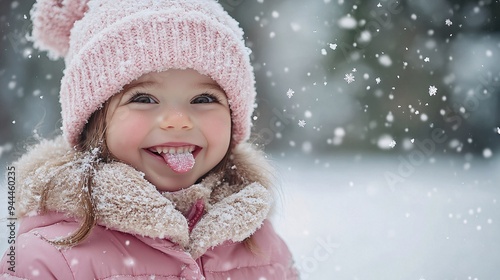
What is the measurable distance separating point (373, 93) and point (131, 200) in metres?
4.09

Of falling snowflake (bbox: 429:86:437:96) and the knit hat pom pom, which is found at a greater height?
the knit hat pom pom

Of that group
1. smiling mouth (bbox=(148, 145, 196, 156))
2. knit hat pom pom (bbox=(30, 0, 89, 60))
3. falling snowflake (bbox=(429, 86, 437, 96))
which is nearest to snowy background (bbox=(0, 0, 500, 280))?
falling snowflake (bbox=(429, 86, 437, 96))

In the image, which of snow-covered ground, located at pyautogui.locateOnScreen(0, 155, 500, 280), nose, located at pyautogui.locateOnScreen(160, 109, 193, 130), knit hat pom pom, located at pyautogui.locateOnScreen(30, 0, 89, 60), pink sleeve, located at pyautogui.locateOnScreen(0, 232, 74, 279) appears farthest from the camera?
snow-covered ground, located at pyautogui.locateOnScreen(0, 155, 500, 280)

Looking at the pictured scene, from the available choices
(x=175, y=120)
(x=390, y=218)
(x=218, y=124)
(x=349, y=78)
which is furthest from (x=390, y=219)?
(x=175, y=120)

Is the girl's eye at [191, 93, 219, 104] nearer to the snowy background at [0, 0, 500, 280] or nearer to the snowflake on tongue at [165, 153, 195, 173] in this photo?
the snowflake on tongue at [165, 153, 195, 173]

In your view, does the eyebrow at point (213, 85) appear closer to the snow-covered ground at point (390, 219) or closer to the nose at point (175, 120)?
the nose at point (175, 120)

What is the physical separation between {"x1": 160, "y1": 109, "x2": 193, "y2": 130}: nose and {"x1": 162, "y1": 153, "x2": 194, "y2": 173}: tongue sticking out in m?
0.06

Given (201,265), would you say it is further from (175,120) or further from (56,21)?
(56,21)

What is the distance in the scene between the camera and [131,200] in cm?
104

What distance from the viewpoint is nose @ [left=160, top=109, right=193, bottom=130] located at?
1.09m

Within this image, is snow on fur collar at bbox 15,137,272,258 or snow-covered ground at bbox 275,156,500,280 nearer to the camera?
snow on fur collar at bbox 15,137,272,258

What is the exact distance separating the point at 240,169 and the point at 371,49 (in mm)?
3592

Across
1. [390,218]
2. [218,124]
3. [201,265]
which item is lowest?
[390,218]

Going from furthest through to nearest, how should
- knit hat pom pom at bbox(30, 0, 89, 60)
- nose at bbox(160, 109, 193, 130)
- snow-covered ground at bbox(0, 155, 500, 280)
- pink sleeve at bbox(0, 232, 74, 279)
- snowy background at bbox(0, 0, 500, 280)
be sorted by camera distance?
1. snowy background at bbox(0, 0, 500, 280)
2. snow-covered ground at bbox(0, 155, 500, 280)
3. knit hat pom pom at bbox(30, 0, 89, 60)
4. nose at bbox(160, 109, 193, 130)
5. pink sleeve at bbox(0, 232, 74, 279)
